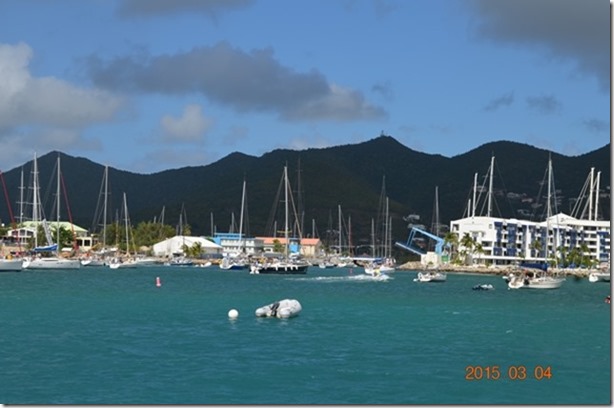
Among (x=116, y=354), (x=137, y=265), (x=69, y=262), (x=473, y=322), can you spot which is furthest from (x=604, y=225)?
(x=116, y=354)

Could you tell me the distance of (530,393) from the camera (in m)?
26.4

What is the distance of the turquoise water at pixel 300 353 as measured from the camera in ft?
88.3

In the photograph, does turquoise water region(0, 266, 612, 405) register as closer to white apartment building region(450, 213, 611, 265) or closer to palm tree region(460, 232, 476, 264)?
palm tree region(460, 232, 476, 264)

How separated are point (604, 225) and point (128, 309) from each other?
155699 mm

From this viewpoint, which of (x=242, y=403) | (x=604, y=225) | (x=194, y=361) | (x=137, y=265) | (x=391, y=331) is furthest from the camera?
(x=604, y=225)

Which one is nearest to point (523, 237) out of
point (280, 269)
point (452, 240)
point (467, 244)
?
point (467, 244)

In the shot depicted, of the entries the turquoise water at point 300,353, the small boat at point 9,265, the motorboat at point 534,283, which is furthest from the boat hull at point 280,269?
the turquoise water at point 300,353

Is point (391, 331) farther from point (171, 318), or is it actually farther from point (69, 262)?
point (69, 262)

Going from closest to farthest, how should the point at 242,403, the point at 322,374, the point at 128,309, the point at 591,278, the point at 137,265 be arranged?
the point at 242,403 → the point at 322,374 → the point at 128,309 → the point at 591,278 → the point at 137,265
